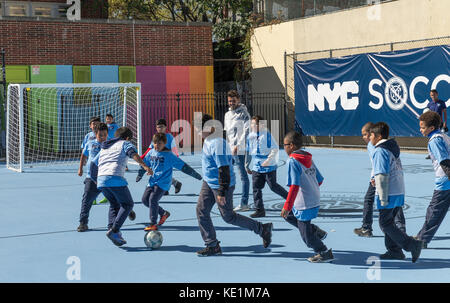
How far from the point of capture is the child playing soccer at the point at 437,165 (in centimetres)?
761

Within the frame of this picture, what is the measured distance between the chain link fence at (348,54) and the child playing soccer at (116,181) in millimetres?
16067

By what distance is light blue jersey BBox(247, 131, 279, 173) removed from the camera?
11109 millimetres

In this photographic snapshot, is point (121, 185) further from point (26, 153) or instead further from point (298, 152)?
point (26, 153)

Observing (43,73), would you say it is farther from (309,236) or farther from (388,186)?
(388,186)

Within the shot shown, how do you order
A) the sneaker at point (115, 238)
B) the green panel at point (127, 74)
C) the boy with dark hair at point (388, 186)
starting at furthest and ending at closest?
1. the green panel at point (127, 74)
2. the sneaker at point (115, 238)
3. the boy with dark hair at point (388, 186)

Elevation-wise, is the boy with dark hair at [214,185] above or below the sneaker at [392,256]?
above

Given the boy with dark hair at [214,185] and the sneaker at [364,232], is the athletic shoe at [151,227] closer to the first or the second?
the boy with dark hair at [214,185]

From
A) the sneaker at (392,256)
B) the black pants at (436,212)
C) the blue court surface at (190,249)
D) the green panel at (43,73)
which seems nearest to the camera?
the blue court surface at (190,249)

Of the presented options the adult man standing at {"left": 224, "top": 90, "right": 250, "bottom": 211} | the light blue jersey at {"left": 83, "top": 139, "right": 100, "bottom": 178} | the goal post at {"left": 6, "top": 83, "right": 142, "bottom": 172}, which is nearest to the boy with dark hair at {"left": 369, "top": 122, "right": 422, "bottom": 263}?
the adult man standing at {"left": 224, "top": 90, "right": 250, "bottom": 211}

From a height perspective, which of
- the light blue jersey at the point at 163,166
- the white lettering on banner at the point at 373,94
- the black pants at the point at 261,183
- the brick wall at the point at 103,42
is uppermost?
the brick wall at the point at 103,42

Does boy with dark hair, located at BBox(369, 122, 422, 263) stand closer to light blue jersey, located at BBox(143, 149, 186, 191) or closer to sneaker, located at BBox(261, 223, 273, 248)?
sneaker, located at BBox(261, 223, 273, 248)

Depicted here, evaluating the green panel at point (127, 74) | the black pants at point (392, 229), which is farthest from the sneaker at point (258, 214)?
the green panel at point (127, 74)

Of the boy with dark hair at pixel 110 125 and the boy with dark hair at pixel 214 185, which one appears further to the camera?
the boy with dark hair at pixel 110 125
